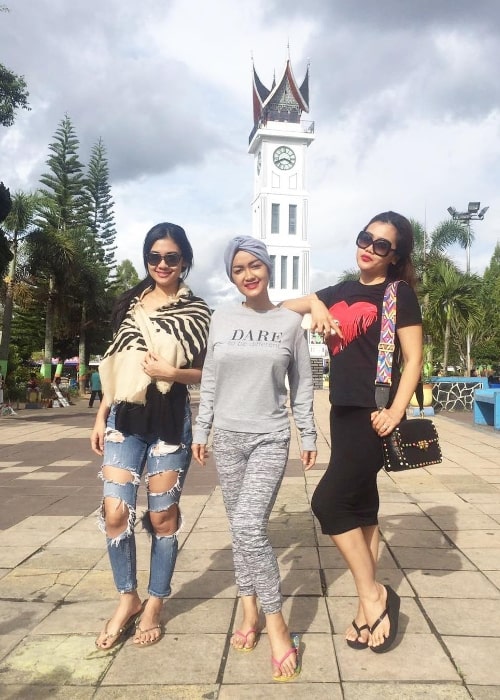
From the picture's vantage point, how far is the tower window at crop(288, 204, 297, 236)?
68.5 metres

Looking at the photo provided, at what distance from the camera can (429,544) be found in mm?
4371

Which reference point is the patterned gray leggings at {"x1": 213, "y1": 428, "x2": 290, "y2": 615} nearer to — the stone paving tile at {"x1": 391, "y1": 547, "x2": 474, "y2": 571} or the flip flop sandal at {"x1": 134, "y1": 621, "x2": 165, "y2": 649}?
the flip flop sandal at {"x1": 134, "y1": 621, "x2": 165, "y2": 649}

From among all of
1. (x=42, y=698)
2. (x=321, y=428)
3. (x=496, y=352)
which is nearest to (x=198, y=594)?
A: (x=42, y=698)

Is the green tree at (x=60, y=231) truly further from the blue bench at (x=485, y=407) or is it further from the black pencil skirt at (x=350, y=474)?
the black pencil skirt at (x=350, y=474)

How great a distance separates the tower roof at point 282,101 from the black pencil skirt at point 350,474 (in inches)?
2977

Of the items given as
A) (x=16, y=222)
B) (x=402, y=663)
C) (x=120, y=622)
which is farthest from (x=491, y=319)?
(x=120, y=622)

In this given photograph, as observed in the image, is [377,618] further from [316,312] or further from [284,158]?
[284,158]

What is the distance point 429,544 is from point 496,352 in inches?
1593

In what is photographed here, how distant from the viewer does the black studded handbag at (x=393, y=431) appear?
104 inches

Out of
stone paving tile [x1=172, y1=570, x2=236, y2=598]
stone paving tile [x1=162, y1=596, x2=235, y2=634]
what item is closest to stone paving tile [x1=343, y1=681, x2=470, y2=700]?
stone paving tile [x1=162, y1=596, x2=235, y2=634]

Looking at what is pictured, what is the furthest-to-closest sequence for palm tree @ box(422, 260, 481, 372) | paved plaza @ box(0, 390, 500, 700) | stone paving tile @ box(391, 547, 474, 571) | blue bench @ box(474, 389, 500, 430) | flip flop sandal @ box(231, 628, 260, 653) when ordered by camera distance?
palm tree @ box(422, 260, 481, 372), blue bench @ box(474, 389, 500, 430), stone paving tile @ box(391, 547, 474, 571), flip flop sandal @ box(231, 628, 260, 653), paved plaza @ box(0, 390, 500, 700)

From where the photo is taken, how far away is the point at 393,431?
2.67 metres

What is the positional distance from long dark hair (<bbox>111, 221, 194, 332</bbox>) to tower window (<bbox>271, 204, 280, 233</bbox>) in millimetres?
66202

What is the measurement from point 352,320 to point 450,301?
1692 centimetres
